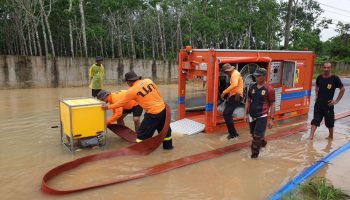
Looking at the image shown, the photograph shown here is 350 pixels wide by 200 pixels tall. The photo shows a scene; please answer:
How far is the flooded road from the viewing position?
4.65 meters

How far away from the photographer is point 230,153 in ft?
21.2

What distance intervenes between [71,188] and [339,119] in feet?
27.8

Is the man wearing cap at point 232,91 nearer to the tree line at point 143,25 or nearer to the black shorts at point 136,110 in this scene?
the black shorts at point 136,110

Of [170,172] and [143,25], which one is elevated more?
[143,25]

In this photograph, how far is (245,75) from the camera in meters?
8.52

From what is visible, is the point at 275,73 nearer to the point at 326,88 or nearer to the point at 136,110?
the point at 326,88

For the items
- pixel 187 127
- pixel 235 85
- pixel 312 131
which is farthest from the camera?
pixel 187 127

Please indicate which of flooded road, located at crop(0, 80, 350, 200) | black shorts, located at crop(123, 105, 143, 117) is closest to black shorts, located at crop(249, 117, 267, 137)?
flooded road, located at crop(0, 80, 350, 200)

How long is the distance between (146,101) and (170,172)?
143cm

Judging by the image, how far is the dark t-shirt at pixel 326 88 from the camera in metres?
6.91

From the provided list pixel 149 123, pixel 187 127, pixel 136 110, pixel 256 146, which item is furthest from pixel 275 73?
pixel 149 123

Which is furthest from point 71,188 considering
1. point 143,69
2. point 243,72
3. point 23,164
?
point 143,69

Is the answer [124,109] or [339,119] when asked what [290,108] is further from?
[124,109]

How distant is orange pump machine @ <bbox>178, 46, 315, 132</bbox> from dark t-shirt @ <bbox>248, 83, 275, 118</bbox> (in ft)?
5.41
